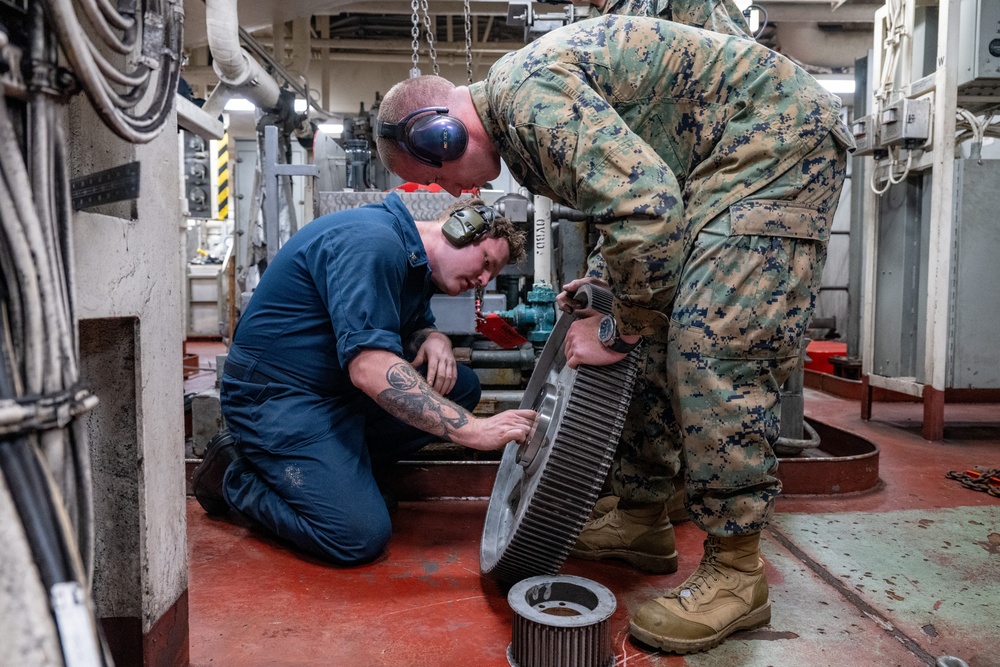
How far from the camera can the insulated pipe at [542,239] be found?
3.16 meters

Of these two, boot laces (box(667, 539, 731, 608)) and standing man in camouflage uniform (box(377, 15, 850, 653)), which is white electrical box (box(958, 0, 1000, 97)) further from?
boot laces (box(667, 539, 731, 608))

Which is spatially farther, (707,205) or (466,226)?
(466,226)

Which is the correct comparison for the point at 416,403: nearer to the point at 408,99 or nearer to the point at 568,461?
the point at 568,461

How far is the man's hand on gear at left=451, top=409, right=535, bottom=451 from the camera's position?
5.31ft

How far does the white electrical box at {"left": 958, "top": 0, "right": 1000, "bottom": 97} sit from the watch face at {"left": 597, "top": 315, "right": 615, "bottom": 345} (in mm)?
2820

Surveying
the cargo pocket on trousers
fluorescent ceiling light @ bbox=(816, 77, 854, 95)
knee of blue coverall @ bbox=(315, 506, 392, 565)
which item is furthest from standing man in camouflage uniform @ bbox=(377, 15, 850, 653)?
fluorescent ceiling light @ bbox=(816, 77, 854, 95)

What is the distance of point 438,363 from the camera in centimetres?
213

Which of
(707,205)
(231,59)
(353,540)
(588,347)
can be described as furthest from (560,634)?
(231,59)

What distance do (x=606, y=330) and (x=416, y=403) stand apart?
1.68 feet

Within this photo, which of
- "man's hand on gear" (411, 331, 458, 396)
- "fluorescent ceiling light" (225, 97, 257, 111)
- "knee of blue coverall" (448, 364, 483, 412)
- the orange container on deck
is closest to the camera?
"man's hand on gear" (411, 331, 458, 396)

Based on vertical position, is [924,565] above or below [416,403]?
below

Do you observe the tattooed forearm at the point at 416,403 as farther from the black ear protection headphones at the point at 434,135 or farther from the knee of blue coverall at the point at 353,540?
the black ear protection headphones at the point at 434,135

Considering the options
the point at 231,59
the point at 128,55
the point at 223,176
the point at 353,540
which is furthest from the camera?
the point at 223,176

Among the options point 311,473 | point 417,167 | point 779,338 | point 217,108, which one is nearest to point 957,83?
point 779,338
